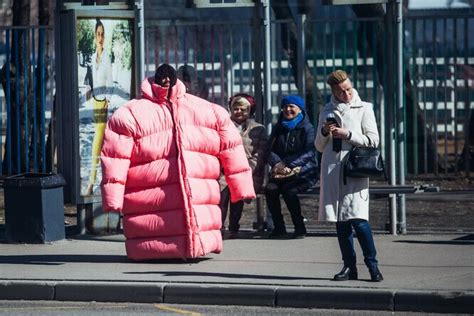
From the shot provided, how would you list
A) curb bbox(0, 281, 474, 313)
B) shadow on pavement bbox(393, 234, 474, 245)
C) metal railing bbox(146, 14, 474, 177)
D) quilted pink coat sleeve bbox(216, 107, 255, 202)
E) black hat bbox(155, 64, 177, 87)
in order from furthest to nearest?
metal railing bbox(146, 14, 474, 177), shadow on pavement bbox(393, 234, 474, 245), quilted pink coat sleeve bbox(216, 107, 255, 202), black hat bbox(155, 64, 177, 87), curb bbox(0, 281, 474, 313)

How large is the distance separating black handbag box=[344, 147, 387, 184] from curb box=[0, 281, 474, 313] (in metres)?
0.86

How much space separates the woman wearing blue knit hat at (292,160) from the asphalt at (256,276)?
18.1 inches

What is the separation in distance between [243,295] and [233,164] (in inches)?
78.2

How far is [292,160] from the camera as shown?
42.7 feet

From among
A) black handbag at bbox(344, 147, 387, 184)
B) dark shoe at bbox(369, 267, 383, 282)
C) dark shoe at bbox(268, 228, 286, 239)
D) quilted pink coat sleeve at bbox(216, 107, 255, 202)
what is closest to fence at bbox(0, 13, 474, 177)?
dark shoe at bbox(268, 228, 286, 239)

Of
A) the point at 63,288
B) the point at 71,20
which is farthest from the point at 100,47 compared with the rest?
the point at 63,288

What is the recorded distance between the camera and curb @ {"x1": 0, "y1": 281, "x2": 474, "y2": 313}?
369 inches

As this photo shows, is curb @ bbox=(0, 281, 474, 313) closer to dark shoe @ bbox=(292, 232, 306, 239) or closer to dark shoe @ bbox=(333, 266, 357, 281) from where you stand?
dark shoe @ bbox=(333, 266, 357, 281)

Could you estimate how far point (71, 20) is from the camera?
13.2 m

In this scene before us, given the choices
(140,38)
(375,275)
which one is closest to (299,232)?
(140,38)

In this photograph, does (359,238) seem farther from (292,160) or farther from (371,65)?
(371,65)

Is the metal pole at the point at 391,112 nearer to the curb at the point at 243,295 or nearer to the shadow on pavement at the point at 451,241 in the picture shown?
the shadow on pavement at the point at 451,241

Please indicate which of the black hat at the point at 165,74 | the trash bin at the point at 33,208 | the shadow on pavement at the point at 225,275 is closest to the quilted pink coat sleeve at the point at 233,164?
the black hat at the point at 165,74

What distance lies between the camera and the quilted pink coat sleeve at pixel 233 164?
11.5 meters
